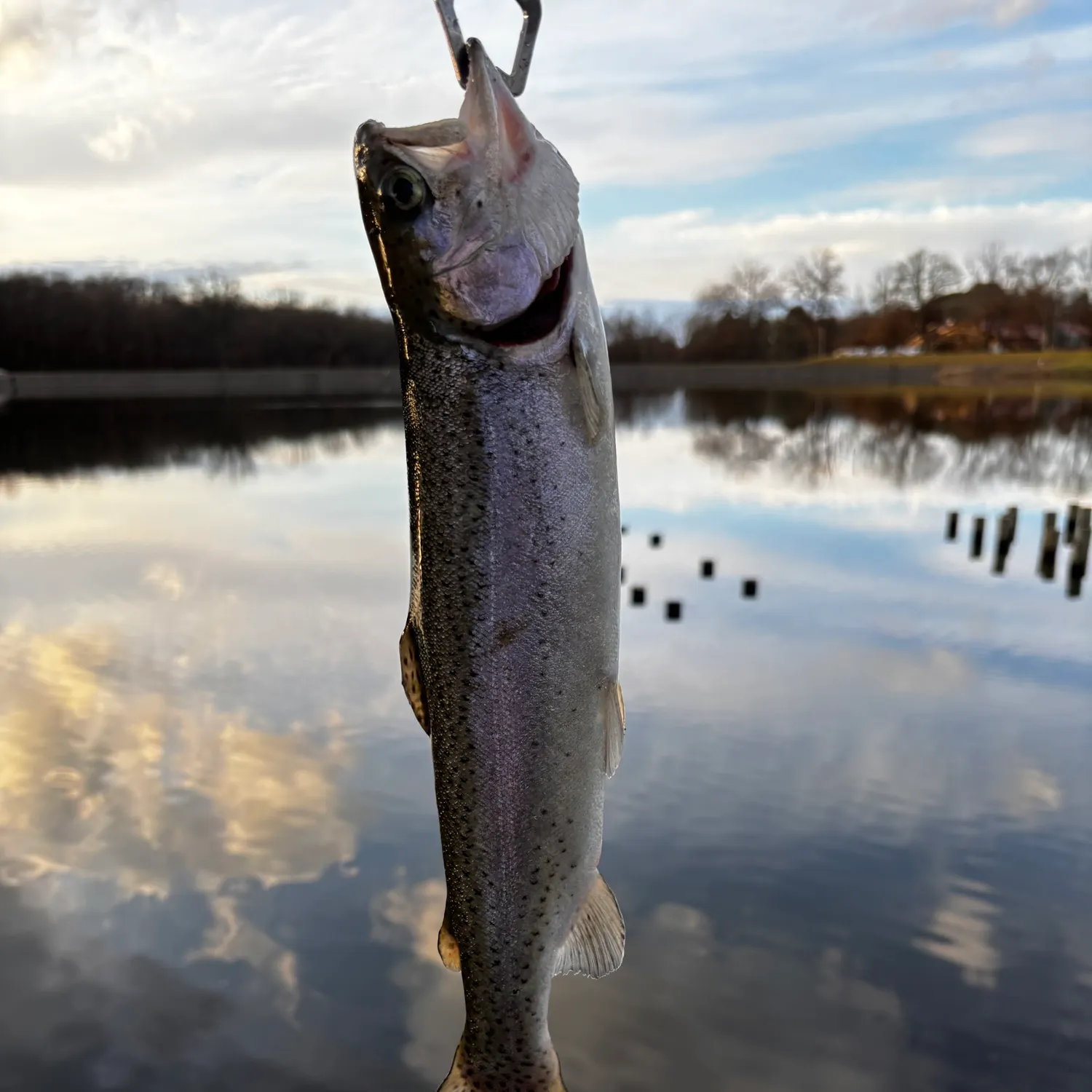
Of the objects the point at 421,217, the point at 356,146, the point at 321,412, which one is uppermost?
the point at 356,146

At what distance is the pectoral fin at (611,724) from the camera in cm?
284

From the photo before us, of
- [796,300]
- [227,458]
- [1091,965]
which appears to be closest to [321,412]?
[227,458]

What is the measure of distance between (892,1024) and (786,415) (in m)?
71.2

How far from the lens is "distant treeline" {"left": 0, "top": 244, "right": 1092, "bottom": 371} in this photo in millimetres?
136750

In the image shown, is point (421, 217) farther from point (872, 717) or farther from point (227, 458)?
point (227, 458)

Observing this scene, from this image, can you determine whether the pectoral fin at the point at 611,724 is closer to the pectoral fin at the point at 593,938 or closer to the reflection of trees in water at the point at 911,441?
the pectoral fin at the point at 593,938

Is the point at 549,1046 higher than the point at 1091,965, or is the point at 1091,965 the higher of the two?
the point at 549,1046

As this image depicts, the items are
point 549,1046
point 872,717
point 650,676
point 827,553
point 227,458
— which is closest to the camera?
point 549,1046

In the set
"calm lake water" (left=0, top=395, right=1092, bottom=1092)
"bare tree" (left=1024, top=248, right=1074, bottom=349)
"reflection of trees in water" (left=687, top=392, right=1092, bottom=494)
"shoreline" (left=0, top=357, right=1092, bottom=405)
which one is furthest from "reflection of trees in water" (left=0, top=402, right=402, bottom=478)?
"bare tree" (left=1024, top=248, right=1074, bottom=349)

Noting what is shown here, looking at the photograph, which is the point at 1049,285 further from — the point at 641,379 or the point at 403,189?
the point at 403,189

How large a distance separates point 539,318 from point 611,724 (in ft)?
3.77

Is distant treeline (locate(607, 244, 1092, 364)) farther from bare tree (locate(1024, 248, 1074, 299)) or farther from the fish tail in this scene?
the fish tail

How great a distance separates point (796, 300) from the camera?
160750 mm

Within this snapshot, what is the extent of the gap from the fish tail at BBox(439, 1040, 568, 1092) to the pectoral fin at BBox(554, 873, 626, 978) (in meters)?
0.28
